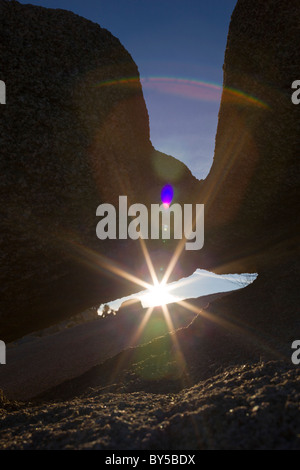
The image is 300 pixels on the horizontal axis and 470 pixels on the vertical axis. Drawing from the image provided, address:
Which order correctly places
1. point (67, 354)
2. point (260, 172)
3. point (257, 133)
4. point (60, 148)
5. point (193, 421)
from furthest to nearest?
point (67, 354), point (260, 172), point (257, 133), point (60, 148), point (193, 421)

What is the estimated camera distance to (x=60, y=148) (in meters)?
4.15

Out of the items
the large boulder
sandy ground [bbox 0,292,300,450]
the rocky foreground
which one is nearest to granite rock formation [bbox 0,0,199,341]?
the large boulder

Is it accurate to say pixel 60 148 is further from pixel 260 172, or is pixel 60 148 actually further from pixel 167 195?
pixel 260 172

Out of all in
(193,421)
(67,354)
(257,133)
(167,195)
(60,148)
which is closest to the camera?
(193,421)

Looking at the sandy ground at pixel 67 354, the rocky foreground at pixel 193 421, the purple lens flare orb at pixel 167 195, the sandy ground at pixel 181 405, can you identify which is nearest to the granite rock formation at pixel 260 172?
the sandy ground at pixel 181 405

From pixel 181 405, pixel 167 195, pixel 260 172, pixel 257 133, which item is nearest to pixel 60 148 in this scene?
pixel 167 195

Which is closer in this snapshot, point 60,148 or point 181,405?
point 181,405

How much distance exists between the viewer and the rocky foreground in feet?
7.08

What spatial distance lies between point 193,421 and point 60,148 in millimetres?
3798

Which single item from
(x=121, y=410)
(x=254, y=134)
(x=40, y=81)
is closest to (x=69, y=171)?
(x=40, y=81)

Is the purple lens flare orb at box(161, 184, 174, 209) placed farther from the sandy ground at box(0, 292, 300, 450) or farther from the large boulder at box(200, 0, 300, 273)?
the sandy ground at box(0, 292, 300, 450)

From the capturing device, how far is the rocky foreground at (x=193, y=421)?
2158mm

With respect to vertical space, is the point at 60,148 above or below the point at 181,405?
above
